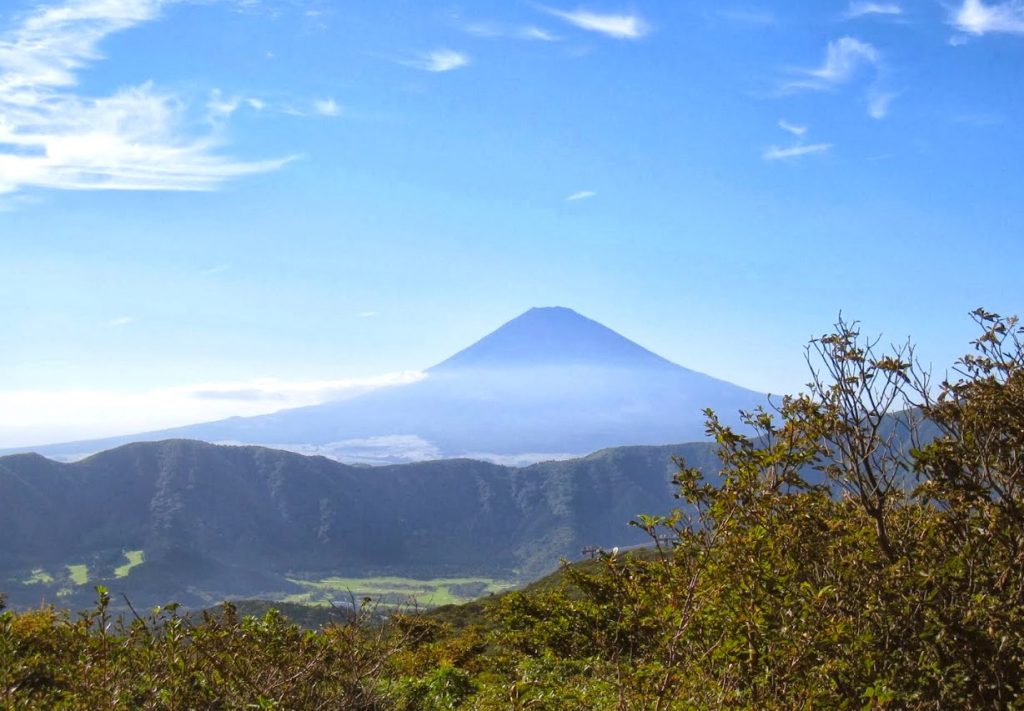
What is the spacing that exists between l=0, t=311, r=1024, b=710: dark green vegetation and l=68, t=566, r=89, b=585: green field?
657 feet

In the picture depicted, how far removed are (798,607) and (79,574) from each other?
701 ft

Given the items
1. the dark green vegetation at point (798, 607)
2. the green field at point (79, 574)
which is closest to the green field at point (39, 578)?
the green field at point (79, 574)

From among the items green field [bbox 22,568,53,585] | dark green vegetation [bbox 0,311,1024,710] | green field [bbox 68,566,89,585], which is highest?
dark green vegetation [bbox 0,311,1024,710]

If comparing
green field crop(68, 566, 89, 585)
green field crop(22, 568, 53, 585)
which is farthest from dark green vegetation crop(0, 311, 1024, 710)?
green field crop(22, 568, 53, 585)

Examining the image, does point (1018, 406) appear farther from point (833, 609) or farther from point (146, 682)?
point (146, 682)

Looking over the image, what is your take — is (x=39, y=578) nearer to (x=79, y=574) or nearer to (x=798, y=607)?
(x=79, y=574)

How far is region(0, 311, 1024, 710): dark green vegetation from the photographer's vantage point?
4.25 m

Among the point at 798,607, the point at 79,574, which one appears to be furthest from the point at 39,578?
the point at 798,607

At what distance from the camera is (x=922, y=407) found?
5602mm

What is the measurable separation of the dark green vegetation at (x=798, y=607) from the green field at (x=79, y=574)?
20037 centimetres

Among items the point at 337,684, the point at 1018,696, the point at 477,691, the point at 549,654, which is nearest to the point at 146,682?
the point at 337,684

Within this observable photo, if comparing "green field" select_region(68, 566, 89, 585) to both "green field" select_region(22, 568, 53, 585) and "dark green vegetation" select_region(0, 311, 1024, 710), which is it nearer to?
"green field" select_region(22, 568, 53, 585)

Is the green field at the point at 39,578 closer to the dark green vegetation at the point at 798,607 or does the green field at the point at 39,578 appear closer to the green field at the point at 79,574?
the green field at the point at 79,574

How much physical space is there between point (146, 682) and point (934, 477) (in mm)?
5362
